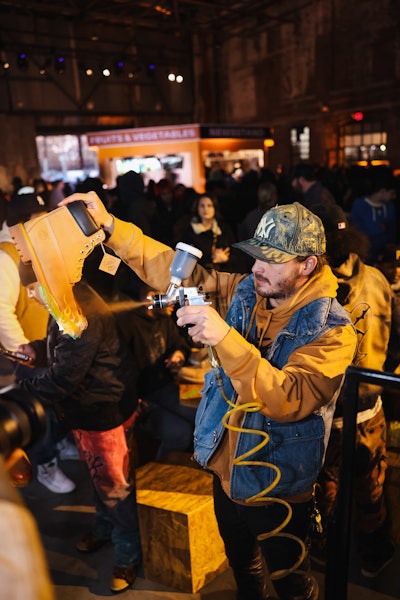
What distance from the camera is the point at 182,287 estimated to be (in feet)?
5.46

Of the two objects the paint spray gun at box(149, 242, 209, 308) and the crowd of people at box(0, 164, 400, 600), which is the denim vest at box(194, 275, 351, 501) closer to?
the crowd of people at box(0, 164, 400, 600)

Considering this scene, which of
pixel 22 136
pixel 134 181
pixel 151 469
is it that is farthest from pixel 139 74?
pixel 151 469

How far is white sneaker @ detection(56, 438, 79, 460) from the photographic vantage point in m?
4.13

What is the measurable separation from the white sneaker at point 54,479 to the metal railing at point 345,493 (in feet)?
8.11

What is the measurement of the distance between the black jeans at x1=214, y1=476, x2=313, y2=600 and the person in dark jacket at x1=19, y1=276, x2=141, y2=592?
78 cm

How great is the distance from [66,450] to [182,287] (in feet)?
9.77

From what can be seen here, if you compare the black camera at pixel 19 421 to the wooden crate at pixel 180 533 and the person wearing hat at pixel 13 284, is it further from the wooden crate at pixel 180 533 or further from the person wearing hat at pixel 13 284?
the person wearing hat at pixel 13 284

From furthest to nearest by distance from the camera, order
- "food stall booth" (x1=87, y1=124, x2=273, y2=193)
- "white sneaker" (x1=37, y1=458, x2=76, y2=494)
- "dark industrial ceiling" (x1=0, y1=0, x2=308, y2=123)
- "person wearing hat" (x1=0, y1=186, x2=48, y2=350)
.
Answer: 1. "dark industrial ceiling" (x1=0, y1=0, x2=308, y2=123)
2. "food stall booth" (x1=87, y1=124, x2=273, y2=193)
3. "white sneaker" (x1=37, y1=458, x2=76, y2=494)
4. "person wearing hat" (x1=0, y1=186, x2=48, y2=350)

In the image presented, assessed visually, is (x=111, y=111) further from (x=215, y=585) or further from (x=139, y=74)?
(x=215, y=585)

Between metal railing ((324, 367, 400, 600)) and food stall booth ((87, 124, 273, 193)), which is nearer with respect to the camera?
metal railing ((324, 367, 400, 600))

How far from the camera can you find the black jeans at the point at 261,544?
1978 mm

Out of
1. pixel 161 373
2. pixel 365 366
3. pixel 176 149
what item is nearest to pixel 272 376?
pixel 365 366

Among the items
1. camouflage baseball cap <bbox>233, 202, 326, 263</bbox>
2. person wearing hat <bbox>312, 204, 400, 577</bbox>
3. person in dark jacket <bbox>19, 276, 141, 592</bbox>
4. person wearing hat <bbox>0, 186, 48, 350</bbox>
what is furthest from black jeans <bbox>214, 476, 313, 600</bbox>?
person wearing hat <bbox>0, 186, 48, 350</bbox>

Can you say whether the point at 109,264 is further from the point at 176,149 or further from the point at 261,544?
the point at 176,149
